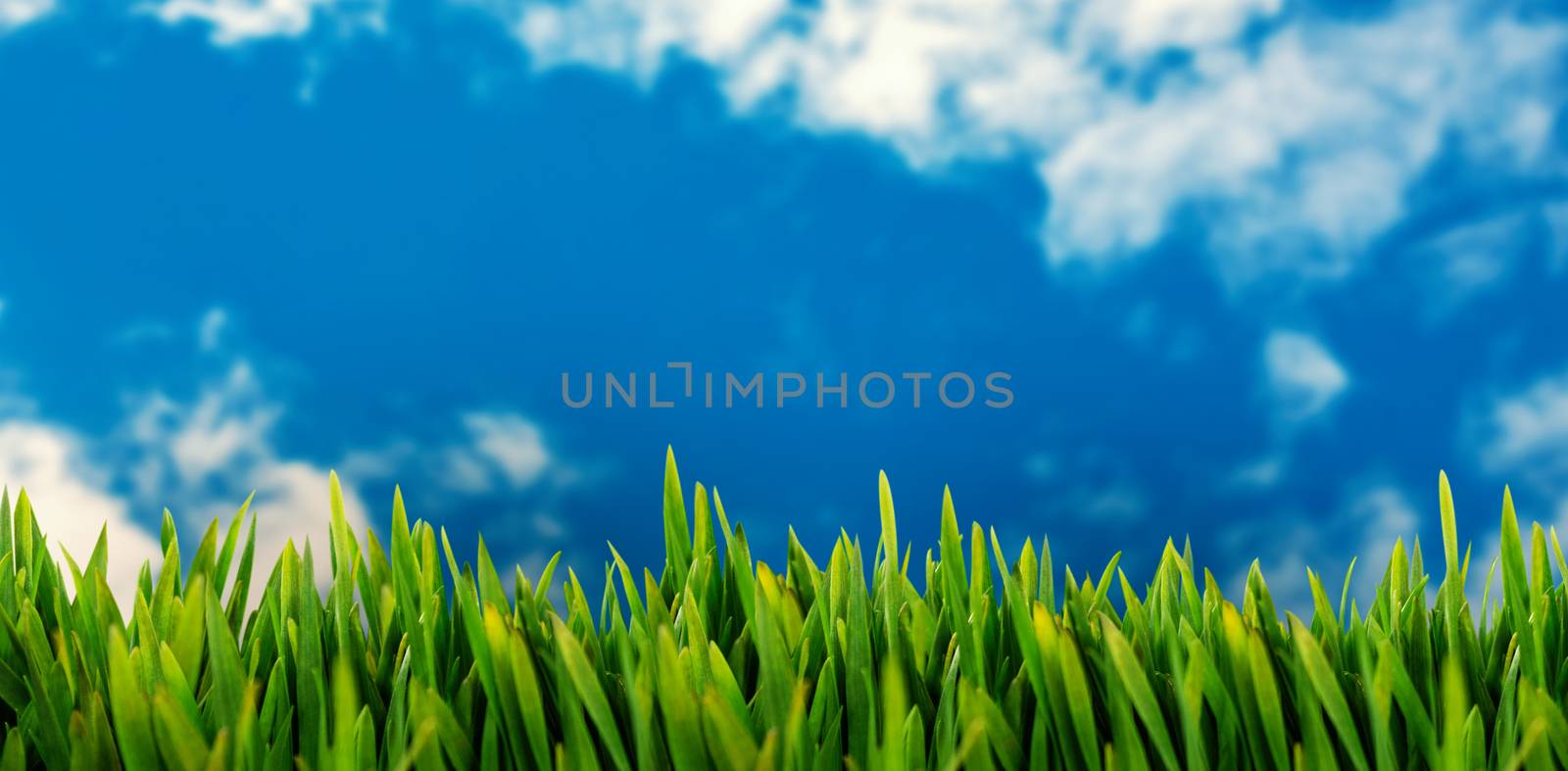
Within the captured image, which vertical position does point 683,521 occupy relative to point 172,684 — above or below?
above

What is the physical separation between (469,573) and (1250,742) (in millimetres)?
901

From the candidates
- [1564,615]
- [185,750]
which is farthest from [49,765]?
[1564,615]

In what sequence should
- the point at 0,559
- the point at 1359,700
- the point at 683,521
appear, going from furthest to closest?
the point at 683,521 → the point at 0,559 → the point at 1359,700

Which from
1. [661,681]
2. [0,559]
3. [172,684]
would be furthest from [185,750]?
[0,559]

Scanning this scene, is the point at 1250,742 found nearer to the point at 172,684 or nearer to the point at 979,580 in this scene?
the point at 979,580

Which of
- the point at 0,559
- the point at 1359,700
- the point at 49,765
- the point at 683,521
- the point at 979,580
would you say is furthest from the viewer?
the point at 683,521

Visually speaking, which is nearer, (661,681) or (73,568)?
(661,681)

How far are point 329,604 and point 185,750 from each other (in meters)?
0.48

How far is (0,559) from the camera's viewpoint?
5.20 feet

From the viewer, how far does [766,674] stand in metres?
1.09

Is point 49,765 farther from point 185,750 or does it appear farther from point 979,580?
point 979,580

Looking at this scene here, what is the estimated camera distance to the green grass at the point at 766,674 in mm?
1060

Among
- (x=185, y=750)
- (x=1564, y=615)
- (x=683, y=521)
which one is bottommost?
(x=185, y=750)

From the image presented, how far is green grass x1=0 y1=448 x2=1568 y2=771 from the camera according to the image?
1060 millimetres
